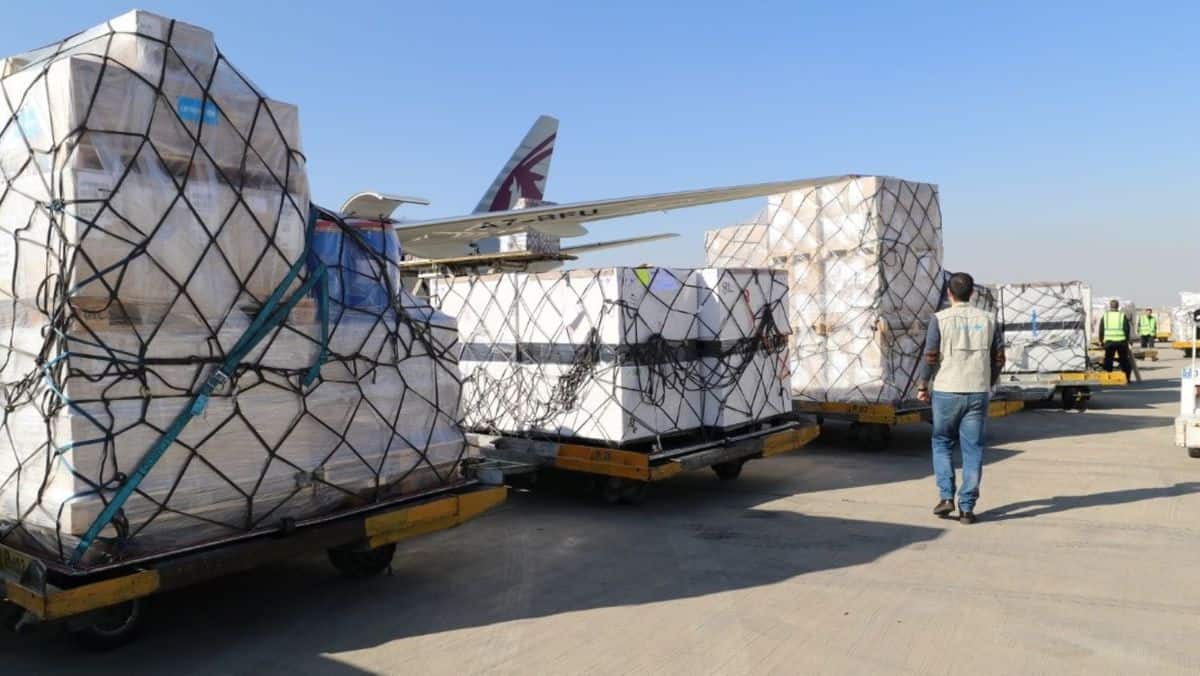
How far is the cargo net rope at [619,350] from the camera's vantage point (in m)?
6.74

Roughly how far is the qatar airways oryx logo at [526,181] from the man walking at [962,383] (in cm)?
2371

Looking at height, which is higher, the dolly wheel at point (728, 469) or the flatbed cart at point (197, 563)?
the flatbed cart at point (197, 563)

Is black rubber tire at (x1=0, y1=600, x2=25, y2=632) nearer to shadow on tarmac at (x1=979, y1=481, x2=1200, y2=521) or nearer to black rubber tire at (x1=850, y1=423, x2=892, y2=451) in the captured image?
shadow on tarmac at (x1=979, y1=481, x2=1200, y2=521)

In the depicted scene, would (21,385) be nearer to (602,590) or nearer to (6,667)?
(6,667)

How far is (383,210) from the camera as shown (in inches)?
752

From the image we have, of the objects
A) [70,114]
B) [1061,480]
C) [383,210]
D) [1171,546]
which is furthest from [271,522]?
[383,210]

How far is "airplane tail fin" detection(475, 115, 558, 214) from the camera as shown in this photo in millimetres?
29406

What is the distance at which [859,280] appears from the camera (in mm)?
9461

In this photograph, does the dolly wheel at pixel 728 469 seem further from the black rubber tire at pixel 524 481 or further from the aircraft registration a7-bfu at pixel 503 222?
the aircraft registration a7-bfu at pixel 503 222

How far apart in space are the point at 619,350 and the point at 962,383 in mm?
2555

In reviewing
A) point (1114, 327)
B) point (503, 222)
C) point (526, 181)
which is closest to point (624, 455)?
point (1114, 327)

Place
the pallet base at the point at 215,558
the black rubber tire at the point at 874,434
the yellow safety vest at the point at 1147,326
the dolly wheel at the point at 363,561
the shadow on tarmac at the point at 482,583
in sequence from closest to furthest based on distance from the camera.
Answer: the pallet base at the point at 215,558
the shadow on tarmac at the point at 482,583
the dolly wheel at the point at 363,561
the black rubber tire at the point at 874,434
the yellow safety vest at the point at 1147,326

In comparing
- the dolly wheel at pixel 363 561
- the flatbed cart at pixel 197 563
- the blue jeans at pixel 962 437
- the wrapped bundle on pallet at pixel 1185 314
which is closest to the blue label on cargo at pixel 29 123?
the flatbed cart at pixel 197 563

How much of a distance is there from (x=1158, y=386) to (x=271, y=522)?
1943 cm
